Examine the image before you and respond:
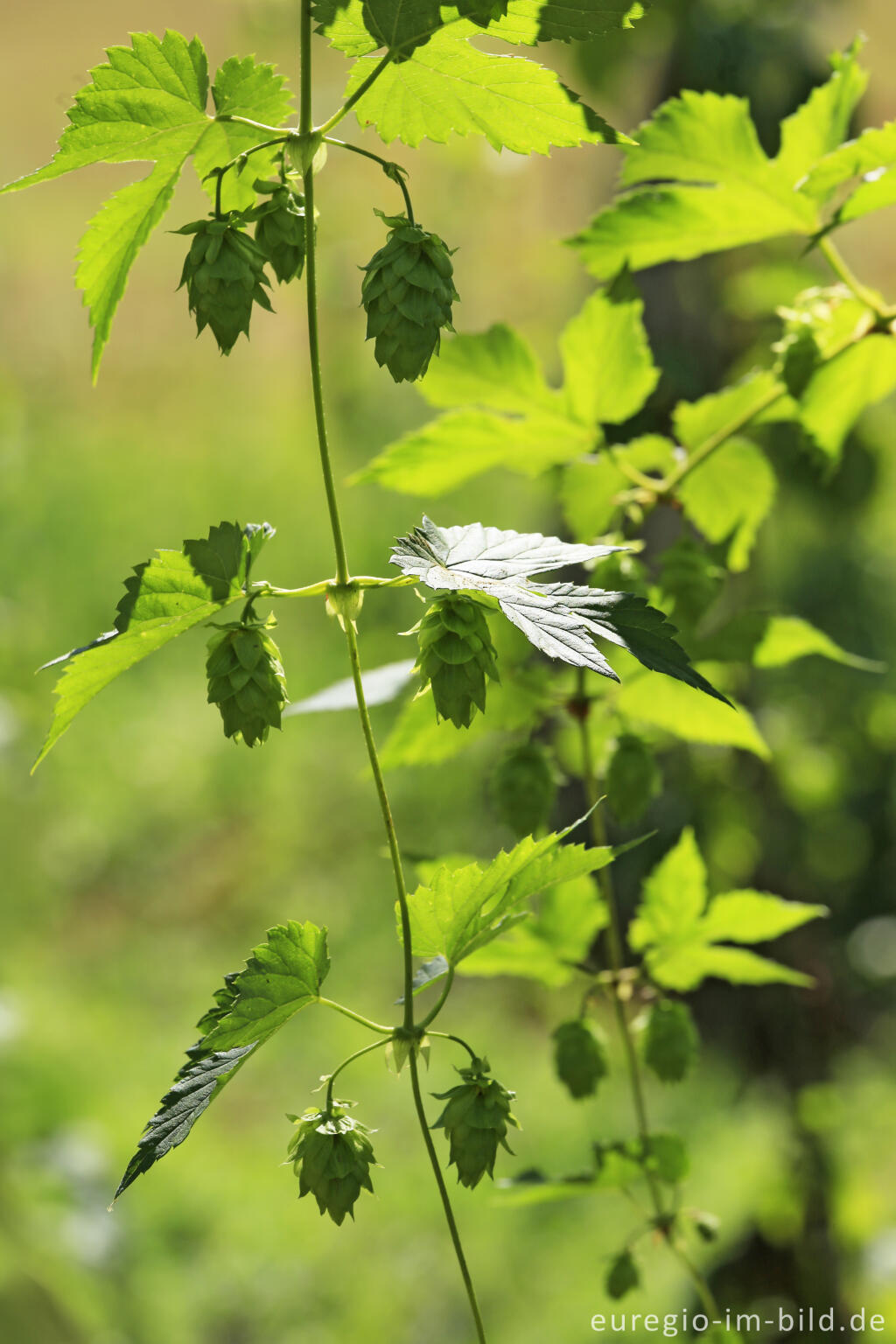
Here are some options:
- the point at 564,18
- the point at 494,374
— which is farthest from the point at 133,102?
the point at 494,374

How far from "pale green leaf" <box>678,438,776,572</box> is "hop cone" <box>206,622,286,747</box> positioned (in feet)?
1.17

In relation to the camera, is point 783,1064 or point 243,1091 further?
point 243,1091

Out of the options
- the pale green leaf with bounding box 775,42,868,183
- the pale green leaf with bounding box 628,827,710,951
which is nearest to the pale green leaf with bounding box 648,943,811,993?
the pale green leaf with bounding box 628,827,710,951

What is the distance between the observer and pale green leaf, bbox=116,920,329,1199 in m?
0.42

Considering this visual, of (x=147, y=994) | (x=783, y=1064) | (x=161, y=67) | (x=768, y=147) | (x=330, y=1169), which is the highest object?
(x=768, y=147)

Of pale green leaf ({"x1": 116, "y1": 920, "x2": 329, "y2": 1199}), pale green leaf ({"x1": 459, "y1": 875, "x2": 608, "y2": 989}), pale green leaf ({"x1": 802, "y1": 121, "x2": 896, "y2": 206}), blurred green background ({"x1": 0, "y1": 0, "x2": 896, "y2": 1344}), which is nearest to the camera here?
pale green leaf ({"x1": 116, "y1": 920, "x2": 329, "y2": 1199})

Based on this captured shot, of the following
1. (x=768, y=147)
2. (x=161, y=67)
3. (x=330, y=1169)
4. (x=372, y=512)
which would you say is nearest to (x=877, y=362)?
(x=161, y=67)

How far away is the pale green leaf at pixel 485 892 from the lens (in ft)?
1.50

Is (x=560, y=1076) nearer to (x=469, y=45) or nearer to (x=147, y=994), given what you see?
(x=469, y=45)

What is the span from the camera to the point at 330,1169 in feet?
1.40

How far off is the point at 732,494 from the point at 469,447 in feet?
0.54

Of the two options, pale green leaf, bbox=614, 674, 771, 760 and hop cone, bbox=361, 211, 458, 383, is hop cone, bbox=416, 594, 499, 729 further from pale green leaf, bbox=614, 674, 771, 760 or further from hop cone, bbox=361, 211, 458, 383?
pale green leaf, bbox=614, 674, 771, 760

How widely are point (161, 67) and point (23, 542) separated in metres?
4.12

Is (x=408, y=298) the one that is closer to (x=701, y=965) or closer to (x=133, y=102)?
(x=133, y=102)
